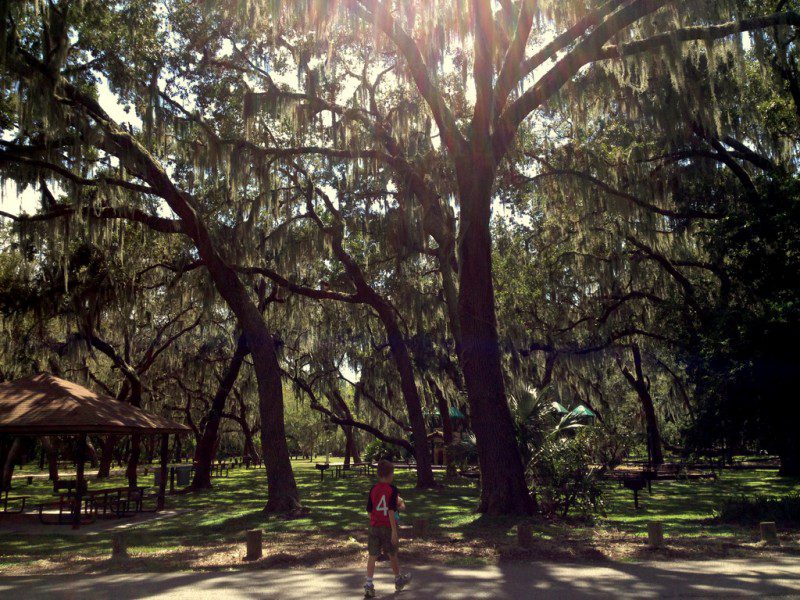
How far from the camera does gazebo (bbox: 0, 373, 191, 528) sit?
13.6 metres

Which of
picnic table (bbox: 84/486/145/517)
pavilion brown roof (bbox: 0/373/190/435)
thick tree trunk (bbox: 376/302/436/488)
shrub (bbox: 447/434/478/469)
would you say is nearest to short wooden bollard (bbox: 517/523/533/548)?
shrub (bbox: 447/434/478/469)

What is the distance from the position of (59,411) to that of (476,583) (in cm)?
1065

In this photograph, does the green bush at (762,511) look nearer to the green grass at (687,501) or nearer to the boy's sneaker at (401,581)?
the green grass at (687,501)

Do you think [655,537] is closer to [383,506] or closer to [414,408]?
[383,506]

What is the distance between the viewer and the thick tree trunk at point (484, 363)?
39.1 ft

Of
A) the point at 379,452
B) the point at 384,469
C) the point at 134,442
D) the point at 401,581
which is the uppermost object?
the point at 134,442

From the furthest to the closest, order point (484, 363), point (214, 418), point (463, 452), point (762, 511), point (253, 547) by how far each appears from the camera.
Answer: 1. point (214, 418)
2. point (463, 452)
3. point (484, 363)
4. point (762, 511)
5. point (253, 547)

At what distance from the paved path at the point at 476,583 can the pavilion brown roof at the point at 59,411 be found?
625 cm

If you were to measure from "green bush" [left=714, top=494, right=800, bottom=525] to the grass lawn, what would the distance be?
0.40 meters

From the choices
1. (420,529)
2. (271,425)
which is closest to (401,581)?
(420,529)

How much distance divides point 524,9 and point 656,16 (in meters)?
3.64

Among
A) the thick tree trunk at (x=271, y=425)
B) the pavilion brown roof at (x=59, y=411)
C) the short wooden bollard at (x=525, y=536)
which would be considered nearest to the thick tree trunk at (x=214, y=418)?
the pavilion brown roof at (x=59, y=411)

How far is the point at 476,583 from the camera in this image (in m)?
7.14

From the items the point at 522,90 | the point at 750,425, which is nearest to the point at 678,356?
the point at 750,425
